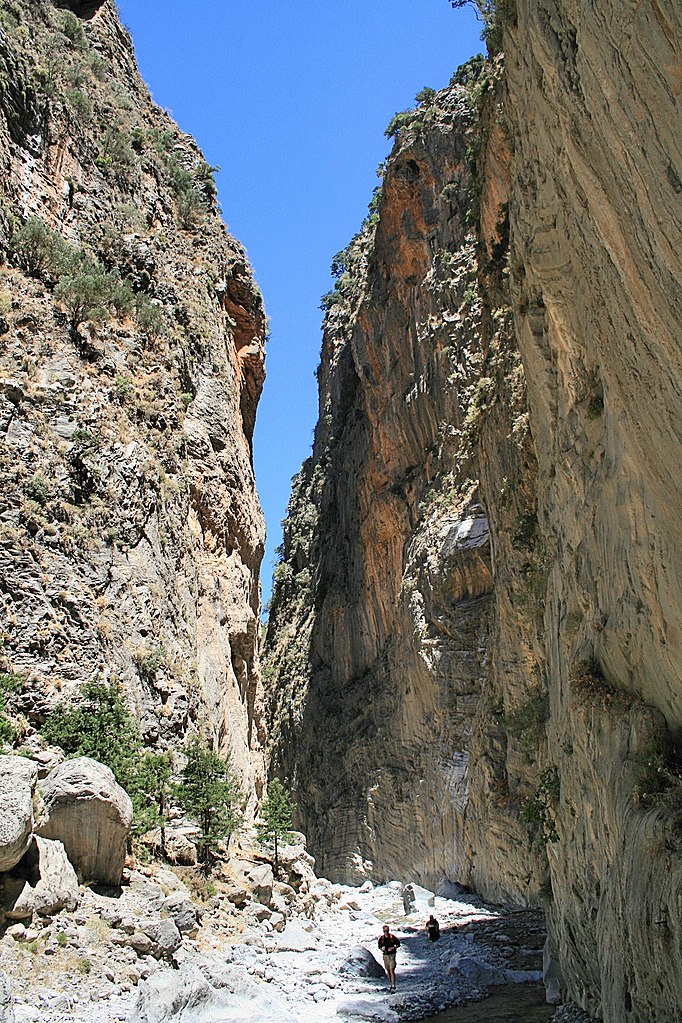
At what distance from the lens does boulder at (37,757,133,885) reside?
11.4m

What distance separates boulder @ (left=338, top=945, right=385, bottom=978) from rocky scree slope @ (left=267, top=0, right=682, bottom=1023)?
309 centimetres

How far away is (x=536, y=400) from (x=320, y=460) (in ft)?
115

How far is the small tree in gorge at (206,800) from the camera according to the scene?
1510 centimetres

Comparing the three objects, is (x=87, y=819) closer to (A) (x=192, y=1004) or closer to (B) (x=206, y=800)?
(A) (x=192, y=1004)

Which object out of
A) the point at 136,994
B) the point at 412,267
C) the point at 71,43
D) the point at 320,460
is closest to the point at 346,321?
the point at 320,460

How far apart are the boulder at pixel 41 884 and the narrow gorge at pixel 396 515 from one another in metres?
0.11

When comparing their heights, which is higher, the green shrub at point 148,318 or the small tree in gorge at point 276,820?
the green shrub at point 148,318

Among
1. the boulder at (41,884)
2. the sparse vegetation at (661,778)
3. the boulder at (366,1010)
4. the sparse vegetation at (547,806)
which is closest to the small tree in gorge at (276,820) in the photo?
the boulder at (366,1010)

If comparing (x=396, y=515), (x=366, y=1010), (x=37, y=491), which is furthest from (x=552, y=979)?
(x=396, y=515)

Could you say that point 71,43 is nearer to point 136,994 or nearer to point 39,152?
point 39,152

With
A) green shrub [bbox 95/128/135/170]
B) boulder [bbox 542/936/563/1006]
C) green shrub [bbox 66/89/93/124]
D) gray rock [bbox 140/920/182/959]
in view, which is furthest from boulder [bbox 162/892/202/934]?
green shrub [bbox 66/89/93/124]

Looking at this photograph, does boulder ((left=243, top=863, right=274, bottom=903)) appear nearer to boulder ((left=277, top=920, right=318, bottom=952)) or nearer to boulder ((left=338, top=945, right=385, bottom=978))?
boulder ((left=277, top=920, right=318, bottom=952))

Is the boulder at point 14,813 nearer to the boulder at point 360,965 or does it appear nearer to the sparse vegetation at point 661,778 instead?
the boulder at point 360,965

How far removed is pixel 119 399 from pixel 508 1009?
14148mm
